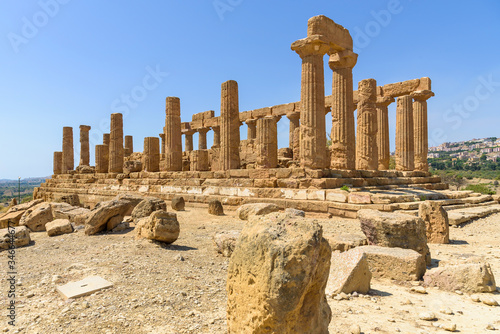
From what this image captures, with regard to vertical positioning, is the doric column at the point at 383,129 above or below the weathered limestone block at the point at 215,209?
above

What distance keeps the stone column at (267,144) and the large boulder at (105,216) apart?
593cm

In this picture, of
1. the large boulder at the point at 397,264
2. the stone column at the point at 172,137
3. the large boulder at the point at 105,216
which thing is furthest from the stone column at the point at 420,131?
the large boulder at the point at 105,216

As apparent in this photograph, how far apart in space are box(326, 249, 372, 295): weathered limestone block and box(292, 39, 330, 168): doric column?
7.06 metres

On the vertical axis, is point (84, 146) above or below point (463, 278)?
above

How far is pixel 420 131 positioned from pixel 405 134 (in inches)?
42.9

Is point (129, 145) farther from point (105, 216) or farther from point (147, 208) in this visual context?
point (105, 216)

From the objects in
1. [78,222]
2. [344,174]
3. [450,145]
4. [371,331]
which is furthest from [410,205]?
[450,145]

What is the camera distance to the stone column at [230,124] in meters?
13.9

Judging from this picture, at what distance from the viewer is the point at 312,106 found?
35.6 ft

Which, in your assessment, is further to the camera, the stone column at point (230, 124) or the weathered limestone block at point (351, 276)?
the stone column at point (230, 124)

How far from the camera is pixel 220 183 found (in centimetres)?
1277

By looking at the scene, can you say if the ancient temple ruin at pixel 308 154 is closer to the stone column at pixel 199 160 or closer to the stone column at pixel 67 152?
the stone column at pixel 199 160

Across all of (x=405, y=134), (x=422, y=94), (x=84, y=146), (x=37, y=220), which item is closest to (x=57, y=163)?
(x=84, y=146)

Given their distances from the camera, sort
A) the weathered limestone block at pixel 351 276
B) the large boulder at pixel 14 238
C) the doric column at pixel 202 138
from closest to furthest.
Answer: the weathered limestone block at pixel 351 276 < the large boulder at pixel 14 238 < the doric column at pixel 202 138
